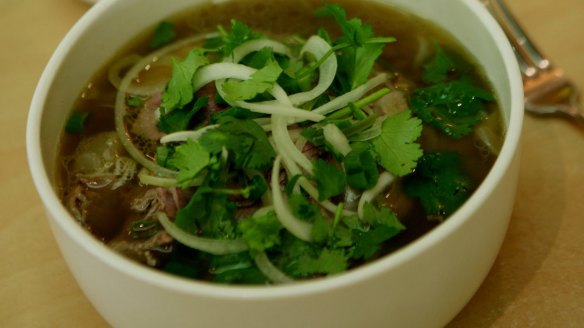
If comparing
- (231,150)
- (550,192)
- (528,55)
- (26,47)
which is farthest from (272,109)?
(26,47)

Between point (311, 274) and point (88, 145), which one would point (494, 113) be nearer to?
point (311, 274)

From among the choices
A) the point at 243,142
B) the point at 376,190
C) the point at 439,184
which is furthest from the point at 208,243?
the point at 439,184

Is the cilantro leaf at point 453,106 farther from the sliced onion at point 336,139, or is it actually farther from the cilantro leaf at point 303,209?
the cilantro leaf at point 303,209

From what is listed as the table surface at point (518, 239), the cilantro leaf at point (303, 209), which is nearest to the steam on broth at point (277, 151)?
the cilantro leaf at point (303, 209)

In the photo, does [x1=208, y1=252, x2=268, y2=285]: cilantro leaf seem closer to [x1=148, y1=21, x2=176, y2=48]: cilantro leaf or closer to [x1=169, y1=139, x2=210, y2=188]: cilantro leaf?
[x1=169, y1=139, x2=210, y2=188]: cilantro leaf

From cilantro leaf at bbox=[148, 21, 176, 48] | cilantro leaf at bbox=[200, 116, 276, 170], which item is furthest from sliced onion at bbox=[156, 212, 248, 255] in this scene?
cilantro leaf at bbox=[148, 21, 176, 48]
